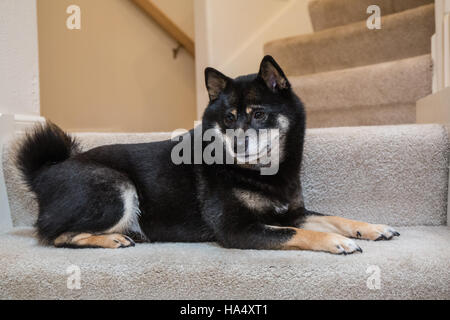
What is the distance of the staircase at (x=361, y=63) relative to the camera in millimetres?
2064

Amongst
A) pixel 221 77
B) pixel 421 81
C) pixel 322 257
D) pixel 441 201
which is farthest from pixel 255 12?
pixel 322 257

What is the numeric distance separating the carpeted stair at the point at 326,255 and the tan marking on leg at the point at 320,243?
32 millimetres

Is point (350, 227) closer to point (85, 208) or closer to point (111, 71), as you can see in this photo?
point (85, 208)

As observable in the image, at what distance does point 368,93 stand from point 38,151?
5.58 feet

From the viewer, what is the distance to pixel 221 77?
1317 mm

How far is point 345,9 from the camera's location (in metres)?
2.62

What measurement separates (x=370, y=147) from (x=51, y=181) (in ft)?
3.67

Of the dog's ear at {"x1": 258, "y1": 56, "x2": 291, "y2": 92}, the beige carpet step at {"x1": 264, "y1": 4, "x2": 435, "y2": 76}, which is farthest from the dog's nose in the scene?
the beige carpet step at {"x1": 264, "y1": 4, "x2": 435, "y2": 76}

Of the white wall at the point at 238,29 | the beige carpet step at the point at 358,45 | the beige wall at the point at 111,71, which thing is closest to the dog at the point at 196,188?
the beige carpet step at the point at 358,45

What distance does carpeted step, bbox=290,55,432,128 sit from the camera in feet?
6.54

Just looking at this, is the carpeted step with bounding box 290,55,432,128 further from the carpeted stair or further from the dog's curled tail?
the dog's curled tail
